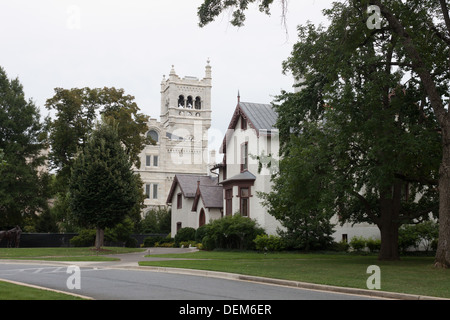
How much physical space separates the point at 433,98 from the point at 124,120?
96.1 ft

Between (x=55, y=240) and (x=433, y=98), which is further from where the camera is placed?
(x=55, y=240)

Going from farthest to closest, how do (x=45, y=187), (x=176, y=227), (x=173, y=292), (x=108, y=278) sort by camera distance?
(x=176, y=227) < (x=45, y=187) < (x=108, y=278) < (x=173, y=292)

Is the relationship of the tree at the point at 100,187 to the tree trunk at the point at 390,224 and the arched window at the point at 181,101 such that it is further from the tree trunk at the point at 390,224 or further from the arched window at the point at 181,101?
the arched window at the point at 181,101

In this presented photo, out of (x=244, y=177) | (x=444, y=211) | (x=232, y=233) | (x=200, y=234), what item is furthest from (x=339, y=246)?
(x=444, y=211)

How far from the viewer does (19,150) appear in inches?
1783

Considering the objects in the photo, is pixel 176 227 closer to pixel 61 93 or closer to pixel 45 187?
pixel 45 187

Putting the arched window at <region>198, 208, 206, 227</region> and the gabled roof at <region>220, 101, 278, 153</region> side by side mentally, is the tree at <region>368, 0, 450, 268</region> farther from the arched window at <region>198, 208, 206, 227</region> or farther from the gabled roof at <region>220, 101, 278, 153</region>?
the arched window at <region>198, 208, 206, 227</region>

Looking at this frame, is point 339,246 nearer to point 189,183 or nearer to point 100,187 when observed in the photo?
point 100,187

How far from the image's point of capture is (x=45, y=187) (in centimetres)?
4719

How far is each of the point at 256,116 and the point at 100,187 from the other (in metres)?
14.1

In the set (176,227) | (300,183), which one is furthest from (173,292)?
(176,227)

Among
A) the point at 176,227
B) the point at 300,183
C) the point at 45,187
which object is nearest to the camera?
the point at 300,183

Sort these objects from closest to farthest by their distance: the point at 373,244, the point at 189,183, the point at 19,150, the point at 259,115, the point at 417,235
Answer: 1. the point at 417,235
2. the point at 373,244
3. the point at 259,115
4. the point at 19,150
5. the point at 189,183

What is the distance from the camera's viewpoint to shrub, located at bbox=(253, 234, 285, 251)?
3381cm
